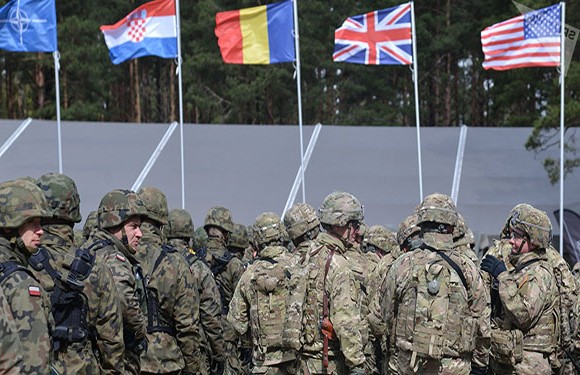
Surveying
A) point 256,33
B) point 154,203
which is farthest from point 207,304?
point 256,33

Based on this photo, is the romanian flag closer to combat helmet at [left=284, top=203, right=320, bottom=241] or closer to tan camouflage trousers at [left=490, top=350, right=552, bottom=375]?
combat helmet at [left=284, top=203, right=320, bottom=241]

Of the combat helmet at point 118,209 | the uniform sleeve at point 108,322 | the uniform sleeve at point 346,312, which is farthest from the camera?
the uniform sleeve at point 346,312

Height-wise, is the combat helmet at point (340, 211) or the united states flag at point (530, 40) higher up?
the united states flag at point (530, 40)

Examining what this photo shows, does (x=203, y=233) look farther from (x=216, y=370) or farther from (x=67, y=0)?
(x=67, y=0)

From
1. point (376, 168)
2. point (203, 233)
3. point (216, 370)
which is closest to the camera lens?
point (216, 370)

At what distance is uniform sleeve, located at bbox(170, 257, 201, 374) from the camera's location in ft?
23.2

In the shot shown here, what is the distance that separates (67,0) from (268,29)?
19920 millimetres

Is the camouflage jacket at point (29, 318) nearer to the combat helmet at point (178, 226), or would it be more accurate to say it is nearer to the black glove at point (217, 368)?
the black glove at point (217, 368)

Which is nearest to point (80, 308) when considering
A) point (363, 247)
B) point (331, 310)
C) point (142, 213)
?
point (142, 213)

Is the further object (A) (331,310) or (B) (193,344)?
(B) (193,344)

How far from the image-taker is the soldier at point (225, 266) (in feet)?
33.0

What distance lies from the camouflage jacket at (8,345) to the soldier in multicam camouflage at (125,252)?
6.75ft

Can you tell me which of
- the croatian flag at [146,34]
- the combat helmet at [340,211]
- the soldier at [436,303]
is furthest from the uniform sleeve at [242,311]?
the croatian flag at [146,34]

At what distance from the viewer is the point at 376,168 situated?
2211 cm
